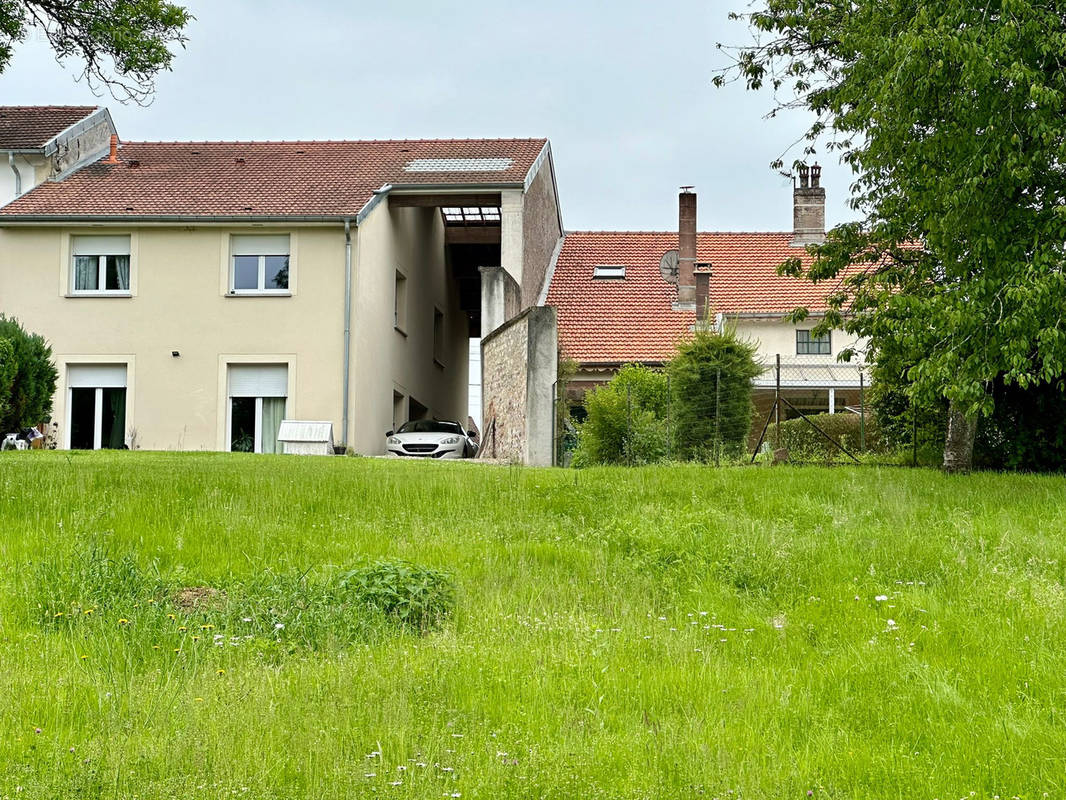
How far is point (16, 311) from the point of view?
97.6 ft

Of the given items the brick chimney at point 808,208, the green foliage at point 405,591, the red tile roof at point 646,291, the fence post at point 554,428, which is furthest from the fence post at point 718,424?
the brick chimney at point 808,208

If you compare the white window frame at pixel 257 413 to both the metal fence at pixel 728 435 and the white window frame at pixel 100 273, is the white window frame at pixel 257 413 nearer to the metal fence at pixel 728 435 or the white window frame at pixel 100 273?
the white window frame at pixel 100 273

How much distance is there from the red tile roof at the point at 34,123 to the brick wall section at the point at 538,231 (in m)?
12.3

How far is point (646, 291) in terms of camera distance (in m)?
37.6

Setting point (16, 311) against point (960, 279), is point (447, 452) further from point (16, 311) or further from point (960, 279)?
point (960, 279)

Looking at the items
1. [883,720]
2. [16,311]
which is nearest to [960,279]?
[883,720]

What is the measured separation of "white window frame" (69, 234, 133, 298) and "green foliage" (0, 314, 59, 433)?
7.21 m

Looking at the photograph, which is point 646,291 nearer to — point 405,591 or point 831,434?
point 831,434

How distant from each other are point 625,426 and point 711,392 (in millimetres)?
2252

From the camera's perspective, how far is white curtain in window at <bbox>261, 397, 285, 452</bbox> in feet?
95.8

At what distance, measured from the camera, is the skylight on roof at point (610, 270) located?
127ft

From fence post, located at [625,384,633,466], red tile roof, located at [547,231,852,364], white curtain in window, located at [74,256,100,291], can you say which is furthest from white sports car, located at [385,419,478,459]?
white curtain in window, located at [74,256,100,291]

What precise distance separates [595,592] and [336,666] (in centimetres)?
264


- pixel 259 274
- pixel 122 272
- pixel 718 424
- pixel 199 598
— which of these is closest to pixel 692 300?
pixel 259 274
